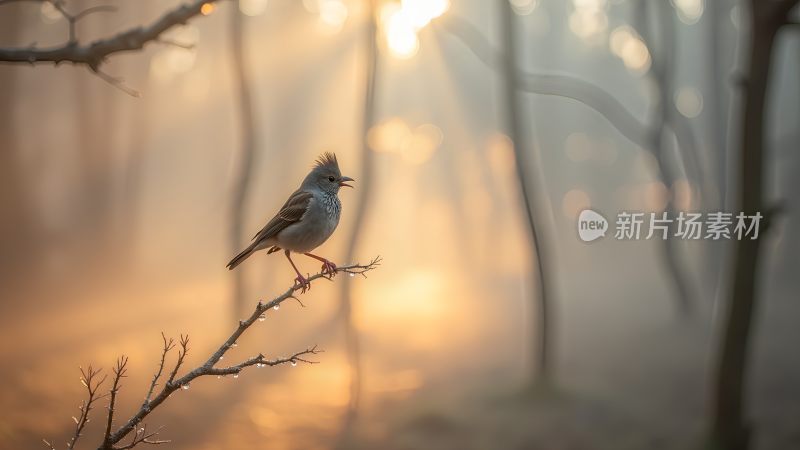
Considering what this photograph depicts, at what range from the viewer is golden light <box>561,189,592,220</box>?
2730cm

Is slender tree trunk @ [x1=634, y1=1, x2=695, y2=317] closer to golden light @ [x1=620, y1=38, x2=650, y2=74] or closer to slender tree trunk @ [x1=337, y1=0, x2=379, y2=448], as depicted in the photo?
golden light @ [x1=620, y1=38, x2=650, y2=74]

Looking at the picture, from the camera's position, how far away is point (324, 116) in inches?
605

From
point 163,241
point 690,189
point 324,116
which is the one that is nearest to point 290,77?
point 324,116

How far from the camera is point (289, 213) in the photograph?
9.62 ft

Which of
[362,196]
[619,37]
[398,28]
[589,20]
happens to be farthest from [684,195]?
[362,196]

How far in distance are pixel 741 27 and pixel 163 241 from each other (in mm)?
16860

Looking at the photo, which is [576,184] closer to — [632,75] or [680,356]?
[632,75]

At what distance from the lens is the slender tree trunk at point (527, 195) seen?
9.02 m

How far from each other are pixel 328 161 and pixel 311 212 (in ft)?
0.93

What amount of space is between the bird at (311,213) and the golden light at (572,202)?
84.0 feet

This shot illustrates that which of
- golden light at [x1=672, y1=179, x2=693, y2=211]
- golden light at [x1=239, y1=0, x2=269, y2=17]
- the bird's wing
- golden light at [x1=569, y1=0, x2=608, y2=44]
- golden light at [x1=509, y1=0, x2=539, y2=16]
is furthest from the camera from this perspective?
golden light at [x1=569, y1=0, x2=608, y2=44]

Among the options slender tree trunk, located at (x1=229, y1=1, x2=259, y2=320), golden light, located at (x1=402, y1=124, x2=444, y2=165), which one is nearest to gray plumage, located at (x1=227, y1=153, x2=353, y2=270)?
slender tree trunk, located at (x1=229, y1=1, x2=259, y2=320)

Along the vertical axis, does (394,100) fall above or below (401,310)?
above

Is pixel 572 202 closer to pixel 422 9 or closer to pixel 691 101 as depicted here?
pixel 691 101
